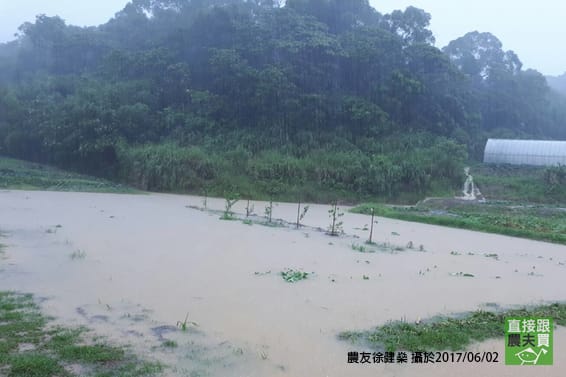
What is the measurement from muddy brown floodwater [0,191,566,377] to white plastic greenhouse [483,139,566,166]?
51.3ft

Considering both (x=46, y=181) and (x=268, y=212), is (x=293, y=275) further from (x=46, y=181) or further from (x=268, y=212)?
(x=46, y=181)

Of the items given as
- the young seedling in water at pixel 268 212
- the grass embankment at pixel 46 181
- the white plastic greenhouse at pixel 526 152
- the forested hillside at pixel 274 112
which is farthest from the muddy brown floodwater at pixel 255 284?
the white plastic greenhouse at pixel 526 152

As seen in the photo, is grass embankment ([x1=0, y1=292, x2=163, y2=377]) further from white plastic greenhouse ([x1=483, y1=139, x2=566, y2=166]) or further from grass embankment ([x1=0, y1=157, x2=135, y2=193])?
white plastic greenhouse ([x1=483, y1=139, x2=566, y2=166])

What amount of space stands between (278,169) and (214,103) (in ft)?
25.0

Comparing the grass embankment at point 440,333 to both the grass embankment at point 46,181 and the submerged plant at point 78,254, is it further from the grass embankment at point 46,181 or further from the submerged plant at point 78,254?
the grass embankment at point 46,181

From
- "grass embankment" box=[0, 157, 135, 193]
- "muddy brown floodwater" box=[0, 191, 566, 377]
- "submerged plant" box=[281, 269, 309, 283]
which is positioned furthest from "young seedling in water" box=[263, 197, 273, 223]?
"grass embankment" box=[0, 157, 135, 193]

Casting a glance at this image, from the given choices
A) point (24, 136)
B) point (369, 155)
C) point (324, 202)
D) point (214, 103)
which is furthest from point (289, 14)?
point (24, 136)

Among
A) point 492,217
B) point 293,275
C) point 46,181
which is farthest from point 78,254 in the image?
point 46,181

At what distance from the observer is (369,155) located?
23938 mm

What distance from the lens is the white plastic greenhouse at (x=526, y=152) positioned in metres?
24.6

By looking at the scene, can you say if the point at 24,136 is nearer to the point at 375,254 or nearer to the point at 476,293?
the point at 375,254

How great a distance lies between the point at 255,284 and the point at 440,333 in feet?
9.13

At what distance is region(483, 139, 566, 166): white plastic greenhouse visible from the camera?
80.8 ft

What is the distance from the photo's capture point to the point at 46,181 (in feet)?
68.0
